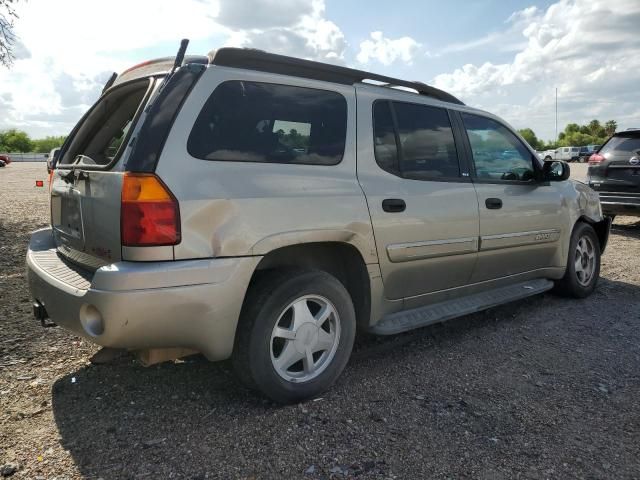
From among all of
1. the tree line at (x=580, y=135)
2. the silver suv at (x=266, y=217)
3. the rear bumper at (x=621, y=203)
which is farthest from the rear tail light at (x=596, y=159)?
the tree line at (x=580, y=135)

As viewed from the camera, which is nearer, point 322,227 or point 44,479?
point 44,479

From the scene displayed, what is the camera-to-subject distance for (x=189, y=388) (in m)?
3.17

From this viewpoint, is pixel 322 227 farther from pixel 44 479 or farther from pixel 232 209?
pixel 44 479

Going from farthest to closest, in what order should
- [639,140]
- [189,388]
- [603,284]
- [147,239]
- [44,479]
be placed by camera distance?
1. [639,140]
2. [603,284]
3. [189,388]
4. [147,239]
5. [44,479]

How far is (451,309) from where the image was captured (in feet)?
12.4

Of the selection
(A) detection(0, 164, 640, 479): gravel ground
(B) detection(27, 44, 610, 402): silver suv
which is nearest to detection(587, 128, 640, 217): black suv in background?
(A) detection(0, 164, 640, 479): gravel ground

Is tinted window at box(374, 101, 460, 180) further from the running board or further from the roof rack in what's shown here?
the running board

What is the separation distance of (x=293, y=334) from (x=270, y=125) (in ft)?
3.79

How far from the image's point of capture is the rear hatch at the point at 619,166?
28.1 feet

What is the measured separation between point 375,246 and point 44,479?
2.06 meters

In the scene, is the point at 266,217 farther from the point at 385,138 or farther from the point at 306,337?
the point at 385,138

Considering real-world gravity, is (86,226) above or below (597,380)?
above

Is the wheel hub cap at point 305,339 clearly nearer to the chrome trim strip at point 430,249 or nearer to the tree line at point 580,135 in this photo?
the chrome trim strip at point 430,249

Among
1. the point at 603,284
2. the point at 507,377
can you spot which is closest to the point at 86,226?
the point at 507,377
